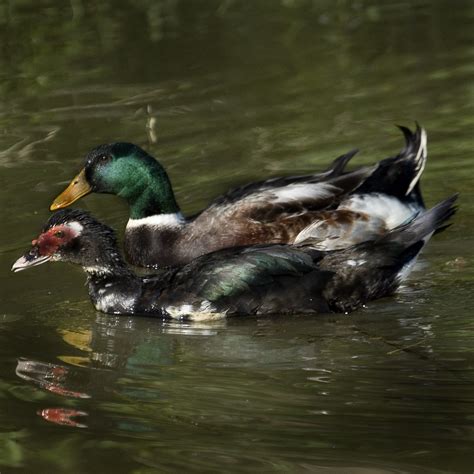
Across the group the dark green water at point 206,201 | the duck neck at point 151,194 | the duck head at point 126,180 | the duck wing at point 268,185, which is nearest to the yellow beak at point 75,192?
the duck head at point 126,180

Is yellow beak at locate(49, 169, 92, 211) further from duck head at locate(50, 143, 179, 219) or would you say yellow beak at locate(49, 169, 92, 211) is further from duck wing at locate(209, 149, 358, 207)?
duck wing at locate(209, 149, 358, 207)

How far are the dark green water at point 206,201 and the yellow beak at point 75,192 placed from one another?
0.50 m

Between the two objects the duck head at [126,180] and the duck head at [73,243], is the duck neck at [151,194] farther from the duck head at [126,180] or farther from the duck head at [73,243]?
the duck head at [73,243]

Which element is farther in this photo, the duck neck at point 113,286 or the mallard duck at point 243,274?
the duck neck at point 113,286

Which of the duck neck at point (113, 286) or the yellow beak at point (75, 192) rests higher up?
the yellow beak at point (75, 192)

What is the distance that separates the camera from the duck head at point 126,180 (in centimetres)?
1128

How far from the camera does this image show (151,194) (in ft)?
37.7

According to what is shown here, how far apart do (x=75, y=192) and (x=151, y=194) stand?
24.3 inches

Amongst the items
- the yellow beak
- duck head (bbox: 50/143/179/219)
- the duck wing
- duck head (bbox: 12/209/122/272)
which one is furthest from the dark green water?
the duck wing

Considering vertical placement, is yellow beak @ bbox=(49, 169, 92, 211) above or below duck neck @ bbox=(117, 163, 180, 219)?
above

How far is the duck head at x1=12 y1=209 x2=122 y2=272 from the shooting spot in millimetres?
9977

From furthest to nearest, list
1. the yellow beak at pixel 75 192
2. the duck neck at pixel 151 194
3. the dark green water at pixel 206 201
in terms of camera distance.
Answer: the duck neck at pixel 151 194
the yellow beak at pixel 75 192
the dark green water at pixel 206 201

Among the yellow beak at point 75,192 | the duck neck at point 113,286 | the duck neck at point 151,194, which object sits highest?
the yellow beak at point 75,192

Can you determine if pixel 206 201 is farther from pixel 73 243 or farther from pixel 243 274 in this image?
pixel 243 274
